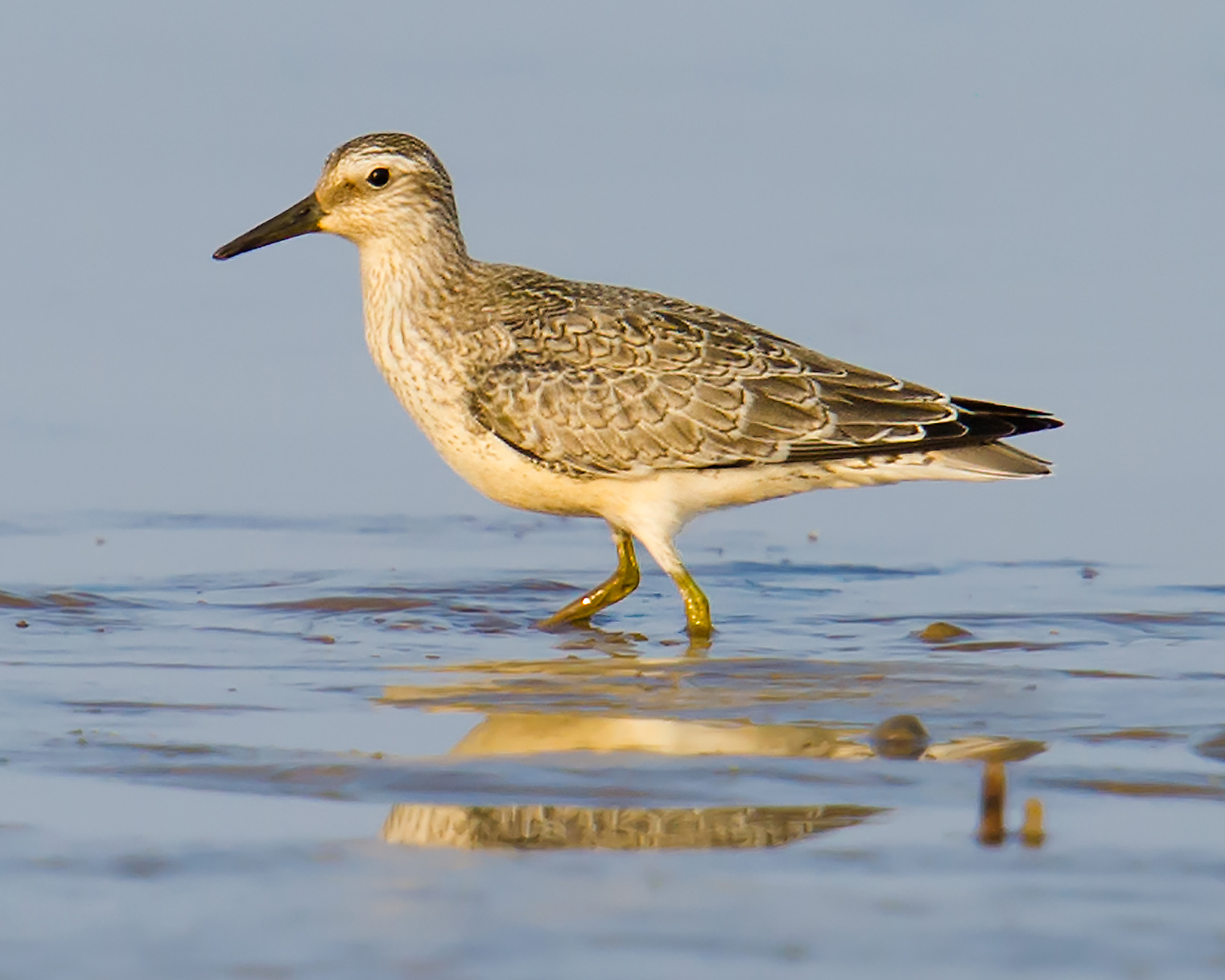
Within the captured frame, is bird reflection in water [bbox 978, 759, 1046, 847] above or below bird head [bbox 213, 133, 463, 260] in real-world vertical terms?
below

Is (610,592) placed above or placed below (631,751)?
above

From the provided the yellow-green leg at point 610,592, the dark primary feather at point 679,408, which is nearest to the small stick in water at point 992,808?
the yellow-green leg at point 610,592

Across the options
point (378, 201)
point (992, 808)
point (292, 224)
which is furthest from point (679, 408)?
point (992, 808)

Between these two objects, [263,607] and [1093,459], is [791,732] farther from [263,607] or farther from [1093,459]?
[1093,459]

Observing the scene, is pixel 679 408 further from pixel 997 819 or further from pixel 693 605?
pixel 997 819

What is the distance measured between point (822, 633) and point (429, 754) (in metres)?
2.59

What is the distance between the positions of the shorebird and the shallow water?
0.52 metres

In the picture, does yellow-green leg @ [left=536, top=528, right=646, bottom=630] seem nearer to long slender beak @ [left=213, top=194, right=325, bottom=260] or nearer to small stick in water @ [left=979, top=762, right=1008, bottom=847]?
long slender beak @ [left=213, top=194, right=325, bottom=260]

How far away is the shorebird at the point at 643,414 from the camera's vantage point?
9.22 metres

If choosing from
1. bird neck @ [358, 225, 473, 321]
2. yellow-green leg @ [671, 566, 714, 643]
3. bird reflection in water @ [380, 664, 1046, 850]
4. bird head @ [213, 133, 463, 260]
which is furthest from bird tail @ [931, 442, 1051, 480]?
bird head @ [213, 133, 463, 260]

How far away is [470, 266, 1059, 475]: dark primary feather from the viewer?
921 centimetres

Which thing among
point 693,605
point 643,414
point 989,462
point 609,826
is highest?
point 643,414

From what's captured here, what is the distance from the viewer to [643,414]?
30.4 feet

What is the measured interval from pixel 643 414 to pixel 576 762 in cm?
287
